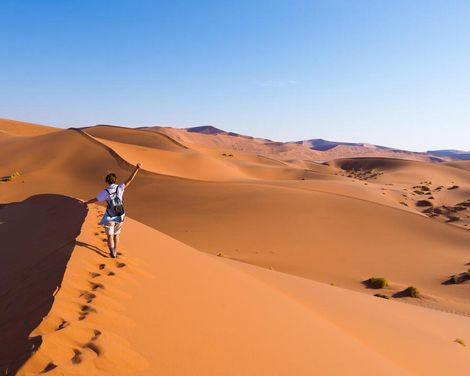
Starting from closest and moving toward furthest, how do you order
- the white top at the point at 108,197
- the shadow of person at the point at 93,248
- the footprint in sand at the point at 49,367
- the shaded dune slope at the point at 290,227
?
the footprint in sand at the point at 49,367 < the white top at the point at 108,197 < the shadow of person at the point at 93,248 < the shaded dune slope at the point at 290,227

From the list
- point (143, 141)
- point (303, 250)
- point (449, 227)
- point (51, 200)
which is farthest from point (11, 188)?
point (143, 141)

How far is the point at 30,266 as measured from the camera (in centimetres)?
570

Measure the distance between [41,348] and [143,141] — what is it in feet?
158

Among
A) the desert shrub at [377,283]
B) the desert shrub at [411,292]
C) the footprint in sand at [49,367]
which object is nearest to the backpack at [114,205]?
the footprint in sand at [49,367]

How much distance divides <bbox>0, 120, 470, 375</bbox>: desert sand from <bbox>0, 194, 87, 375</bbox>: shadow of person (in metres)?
0.03

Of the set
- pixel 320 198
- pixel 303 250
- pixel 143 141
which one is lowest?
pixel 303 250

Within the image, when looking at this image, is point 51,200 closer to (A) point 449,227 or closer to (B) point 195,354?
(B) point 195,354

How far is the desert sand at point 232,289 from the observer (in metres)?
3.39

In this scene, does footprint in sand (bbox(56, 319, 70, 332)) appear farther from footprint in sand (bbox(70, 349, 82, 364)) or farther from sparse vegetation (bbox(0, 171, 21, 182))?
sparse vegetation (bbox(0, 171, 21, 182))

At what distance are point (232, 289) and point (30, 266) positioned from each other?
9.59 ft

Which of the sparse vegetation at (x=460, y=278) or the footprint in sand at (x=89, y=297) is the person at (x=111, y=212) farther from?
the sparse vegetation at (x=460, y=278)

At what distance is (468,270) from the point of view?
13109 millimetres

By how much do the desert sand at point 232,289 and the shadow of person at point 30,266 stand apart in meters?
0.03

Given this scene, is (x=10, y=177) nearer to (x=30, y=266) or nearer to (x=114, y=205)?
(x=30, y=266)
